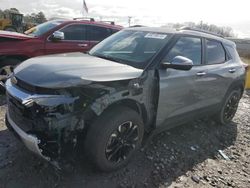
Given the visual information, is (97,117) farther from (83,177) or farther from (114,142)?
(83,177)

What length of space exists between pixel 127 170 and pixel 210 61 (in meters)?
2.35

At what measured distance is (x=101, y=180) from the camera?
3.43 meters

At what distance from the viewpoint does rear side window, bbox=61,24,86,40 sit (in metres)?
7.33

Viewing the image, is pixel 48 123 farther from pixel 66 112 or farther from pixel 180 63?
pixel 180 63

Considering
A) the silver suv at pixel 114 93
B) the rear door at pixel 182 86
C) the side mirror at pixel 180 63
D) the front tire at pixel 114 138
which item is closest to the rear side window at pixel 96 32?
the silver suv at pixel 114 93

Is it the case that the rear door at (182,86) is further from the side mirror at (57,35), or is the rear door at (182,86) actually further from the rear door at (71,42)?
the rear door at (71,42)

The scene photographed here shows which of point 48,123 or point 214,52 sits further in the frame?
point 214,52

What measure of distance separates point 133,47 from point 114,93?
3.95 ft

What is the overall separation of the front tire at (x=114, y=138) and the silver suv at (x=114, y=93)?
0.4 inches

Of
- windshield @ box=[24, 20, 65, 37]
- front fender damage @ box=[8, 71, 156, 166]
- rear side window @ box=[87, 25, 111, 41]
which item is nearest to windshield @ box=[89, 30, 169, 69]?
front fender damage @ box=[8, 71, 156, 166]

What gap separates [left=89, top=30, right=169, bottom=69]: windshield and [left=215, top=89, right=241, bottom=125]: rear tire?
2.07 m

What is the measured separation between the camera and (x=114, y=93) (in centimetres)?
326

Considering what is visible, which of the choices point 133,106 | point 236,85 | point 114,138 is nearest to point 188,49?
point 133,106

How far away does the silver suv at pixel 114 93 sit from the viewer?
9.65 feet
